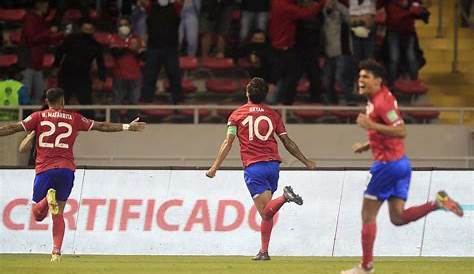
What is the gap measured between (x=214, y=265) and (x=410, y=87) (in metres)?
10.4

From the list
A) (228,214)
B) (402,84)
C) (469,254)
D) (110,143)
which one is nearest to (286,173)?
(228,214)

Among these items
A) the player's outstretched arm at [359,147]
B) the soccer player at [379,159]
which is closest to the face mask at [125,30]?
the player's outstretched arm at [359,147]

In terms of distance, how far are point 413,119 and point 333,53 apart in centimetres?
192

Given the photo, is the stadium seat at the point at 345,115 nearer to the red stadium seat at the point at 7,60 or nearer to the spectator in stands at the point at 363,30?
the spectator in stands at the point at 363,30

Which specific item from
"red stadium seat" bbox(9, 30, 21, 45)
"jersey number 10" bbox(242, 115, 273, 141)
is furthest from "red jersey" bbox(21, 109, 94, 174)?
"red stadium seat" bbox(9, 30, 21, 45)

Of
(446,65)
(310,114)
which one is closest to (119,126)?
(310,114)

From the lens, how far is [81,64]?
24.4 metres

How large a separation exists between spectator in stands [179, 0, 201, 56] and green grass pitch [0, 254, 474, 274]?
26.1 ft

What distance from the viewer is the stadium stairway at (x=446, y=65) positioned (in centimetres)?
2631

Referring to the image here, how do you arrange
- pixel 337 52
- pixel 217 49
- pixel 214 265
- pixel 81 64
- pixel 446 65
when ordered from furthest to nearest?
pixel 446 65
pixel 217 49
pixel 337 52
pixel 81 64
pixel 214 265

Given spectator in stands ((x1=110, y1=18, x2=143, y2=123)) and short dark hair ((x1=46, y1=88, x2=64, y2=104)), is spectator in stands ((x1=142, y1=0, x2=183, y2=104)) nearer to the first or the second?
spectator in stands ((x1=110, y1=18, x2=143, y2=123))

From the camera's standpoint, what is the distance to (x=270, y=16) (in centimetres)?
2530

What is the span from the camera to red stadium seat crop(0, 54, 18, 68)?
84.9ft

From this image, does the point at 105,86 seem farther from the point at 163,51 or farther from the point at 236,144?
the point at 236,144
